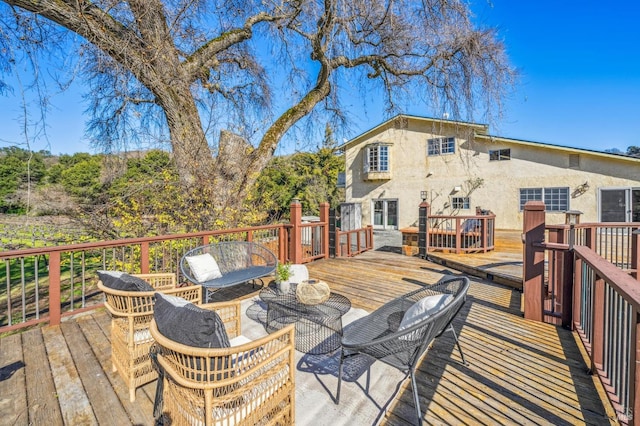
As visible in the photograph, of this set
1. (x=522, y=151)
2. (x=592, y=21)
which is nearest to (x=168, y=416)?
(x=592, y=21)

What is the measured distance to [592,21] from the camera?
7613 millimetres

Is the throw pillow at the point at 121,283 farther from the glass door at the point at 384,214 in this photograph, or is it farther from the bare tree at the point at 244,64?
the glass door at the point at 384,214

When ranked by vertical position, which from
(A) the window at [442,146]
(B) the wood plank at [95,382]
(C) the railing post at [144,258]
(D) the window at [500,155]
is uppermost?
(A) the window at [442,146]

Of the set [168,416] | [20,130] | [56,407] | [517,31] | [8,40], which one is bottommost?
[56,407]

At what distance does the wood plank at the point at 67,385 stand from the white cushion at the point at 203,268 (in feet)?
4.64

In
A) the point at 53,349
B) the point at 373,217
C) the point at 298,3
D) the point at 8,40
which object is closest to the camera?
the point at 53,349

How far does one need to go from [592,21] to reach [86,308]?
41.1 feet

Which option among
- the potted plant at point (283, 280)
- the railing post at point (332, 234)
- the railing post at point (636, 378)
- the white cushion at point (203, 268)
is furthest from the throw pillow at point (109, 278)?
the railing post at point (332, 234)

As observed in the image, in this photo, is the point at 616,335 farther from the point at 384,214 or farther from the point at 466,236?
the point at 384,214

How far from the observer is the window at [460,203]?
44.9 feet

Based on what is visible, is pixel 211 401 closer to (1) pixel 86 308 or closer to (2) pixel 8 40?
(1) pixel 86 308

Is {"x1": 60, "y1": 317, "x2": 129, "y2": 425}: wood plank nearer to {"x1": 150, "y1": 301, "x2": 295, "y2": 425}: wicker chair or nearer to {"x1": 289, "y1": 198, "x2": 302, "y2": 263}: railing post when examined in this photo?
{"x1": 150, "y1": 301, "x2": 295, "y2": 425}: wicker chair

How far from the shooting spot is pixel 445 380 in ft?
7.55

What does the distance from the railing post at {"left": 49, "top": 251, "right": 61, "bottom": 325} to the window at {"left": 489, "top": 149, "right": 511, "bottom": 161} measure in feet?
48.6
